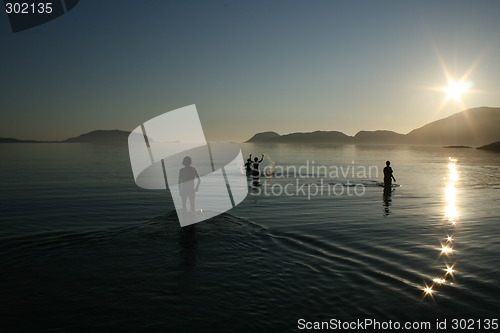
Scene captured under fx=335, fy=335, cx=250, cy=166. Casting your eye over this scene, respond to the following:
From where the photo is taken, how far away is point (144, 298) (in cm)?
795

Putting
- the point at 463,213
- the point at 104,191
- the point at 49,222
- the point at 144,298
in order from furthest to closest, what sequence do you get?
the point at 104,191, the point at 463,213, the point at 49,222, the point at 144,298

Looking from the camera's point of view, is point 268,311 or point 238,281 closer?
point 268,311

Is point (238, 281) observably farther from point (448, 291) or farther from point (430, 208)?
point (430, 208)

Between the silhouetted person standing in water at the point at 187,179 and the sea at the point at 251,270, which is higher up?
the silhouetted person standing in water at the point at 187,179

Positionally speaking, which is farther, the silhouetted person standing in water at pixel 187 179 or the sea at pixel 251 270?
the silhouetted person standing in water at pixel 187 179

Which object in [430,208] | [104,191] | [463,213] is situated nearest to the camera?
[463,213]

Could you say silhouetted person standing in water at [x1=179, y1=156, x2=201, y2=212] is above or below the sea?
above

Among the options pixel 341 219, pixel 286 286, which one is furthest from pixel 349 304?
pixel 341 219

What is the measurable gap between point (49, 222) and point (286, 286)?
13654mm

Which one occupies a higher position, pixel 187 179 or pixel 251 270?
pixel 187 179

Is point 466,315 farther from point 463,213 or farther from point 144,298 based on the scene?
point 463,213

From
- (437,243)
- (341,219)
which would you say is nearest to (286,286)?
(437,243)

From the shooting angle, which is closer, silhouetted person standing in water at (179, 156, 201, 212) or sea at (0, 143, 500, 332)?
sea at (0, 143, 500, 332)

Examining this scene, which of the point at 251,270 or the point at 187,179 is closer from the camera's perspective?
the point at 251,270
